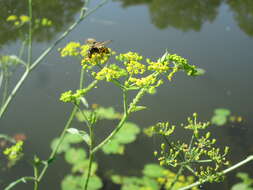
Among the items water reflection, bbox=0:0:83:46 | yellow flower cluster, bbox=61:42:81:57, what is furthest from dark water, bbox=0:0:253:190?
yellow flower cluster, bbox=61:42:81:57

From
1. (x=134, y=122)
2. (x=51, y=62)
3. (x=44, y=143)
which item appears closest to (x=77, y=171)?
(x=44, y=143)

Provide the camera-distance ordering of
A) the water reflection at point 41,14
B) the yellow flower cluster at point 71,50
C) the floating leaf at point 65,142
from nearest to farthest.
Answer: the yellow flower cluster at point 71,50
the floating leaf at point 65,142
the water reflection at point 41,14

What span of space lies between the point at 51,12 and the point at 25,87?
3.22 feet

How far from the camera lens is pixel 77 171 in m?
2.44

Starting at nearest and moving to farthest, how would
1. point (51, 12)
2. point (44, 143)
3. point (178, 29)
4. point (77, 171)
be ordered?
1. point (77, 171)
2. point (44, 143)
3. point (51, 12)
4. point (178, 29)

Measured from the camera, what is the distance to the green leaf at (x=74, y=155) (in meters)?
2.47

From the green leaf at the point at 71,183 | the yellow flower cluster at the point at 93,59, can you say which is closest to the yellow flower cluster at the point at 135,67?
the yellow flower cluster at the point at 93,59

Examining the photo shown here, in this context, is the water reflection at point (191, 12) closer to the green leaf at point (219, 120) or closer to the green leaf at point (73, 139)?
the green leaf at point (219, 120)

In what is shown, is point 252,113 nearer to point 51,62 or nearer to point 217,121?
point 217,121

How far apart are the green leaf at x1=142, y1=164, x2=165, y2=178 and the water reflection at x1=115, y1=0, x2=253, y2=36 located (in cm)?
220

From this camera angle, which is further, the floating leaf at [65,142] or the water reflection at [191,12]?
the water reflection at [191,12]

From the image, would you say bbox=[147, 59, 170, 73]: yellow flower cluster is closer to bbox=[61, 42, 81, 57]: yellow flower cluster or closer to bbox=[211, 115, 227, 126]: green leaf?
bbox=[61, 42, 81, 57]: yellow flower cluster

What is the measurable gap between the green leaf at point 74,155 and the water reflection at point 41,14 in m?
1.13

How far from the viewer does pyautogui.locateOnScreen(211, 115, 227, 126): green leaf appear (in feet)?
9.70
